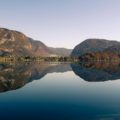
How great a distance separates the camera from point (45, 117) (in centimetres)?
3275

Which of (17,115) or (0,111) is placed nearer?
(17,115)

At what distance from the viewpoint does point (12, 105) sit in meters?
41.3

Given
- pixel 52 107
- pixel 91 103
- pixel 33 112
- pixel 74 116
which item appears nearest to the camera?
pixel 74 116

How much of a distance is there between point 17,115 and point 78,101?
14.1 m

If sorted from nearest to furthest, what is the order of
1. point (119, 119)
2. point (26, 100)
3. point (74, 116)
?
point (119, 119) → point (74, 116) → point (26, 100)

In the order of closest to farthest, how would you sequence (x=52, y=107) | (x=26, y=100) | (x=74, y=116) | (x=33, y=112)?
(x=74, y=116) → (x=33, y=112) → (x=52, y=107) → (x=26, y=100)

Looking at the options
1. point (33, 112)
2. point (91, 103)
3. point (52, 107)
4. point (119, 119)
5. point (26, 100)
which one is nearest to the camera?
point (119, 119)

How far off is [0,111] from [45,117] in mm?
7847

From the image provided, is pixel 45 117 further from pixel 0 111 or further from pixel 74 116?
pixel 0 111

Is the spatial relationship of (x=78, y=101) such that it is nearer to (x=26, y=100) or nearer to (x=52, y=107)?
(x=52, y=107)

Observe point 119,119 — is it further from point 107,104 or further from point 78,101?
point 78,101

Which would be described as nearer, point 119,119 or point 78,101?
point 119,119

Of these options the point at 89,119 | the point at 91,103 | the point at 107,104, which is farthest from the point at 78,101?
the point at 89,119

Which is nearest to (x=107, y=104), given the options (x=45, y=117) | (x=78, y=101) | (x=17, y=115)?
(x=78, y=101)
